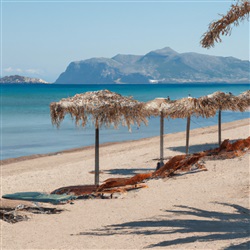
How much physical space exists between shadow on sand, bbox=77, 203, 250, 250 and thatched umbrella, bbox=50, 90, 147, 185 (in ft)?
10.0

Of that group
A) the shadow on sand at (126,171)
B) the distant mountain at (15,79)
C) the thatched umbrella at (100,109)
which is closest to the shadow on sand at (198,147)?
the shadow on sand at (126,171)

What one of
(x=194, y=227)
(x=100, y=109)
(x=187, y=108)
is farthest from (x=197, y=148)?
(x=194, y=227)

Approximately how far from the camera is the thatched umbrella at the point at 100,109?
11109mm

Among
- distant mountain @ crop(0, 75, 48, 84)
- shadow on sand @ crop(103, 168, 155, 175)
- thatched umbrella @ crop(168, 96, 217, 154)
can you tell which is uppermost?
distant mountain @ crop(0, 75, 48, 84)

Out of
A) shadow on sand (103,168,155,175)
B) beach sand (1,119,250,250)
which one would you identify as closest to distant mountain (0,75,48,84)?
shadow on sand (103,168,155,175)

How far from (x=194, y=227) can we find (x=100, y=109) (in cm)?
434

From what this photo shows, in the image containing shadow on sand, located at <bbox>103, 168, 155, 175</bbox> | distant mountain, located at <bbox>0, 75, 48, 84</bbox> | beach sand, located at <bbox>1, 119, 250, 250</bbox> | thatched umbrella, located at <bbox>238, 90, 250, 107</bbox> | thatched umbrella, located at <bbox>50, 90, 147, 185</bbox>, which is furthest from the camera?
distant mountain, located at <bbox>0, 75, 48, 84</bbox>

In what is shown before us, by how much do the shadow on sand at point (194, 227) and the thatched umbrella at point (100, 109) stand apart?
305 cm

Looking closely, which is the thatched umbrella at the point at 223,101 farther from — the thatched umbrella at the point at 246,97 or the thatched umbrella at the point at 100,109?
the thatched umbrella at the point at 100,109

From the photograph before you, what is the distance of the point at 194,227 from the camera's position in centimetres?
729

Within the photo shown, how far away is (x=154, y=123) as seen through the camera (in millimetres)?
39250

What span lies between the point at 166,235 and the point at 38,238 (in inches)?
73.1

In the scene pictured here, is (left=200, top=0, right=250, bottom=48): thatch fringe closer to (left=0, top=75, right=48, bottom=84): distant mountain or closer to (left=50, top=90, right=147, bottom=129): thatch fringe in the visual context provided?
(left=50, top=90, right=147, bottom=129): thatch fringe

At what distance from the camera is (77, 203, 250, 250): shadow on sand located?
21.9 feet
